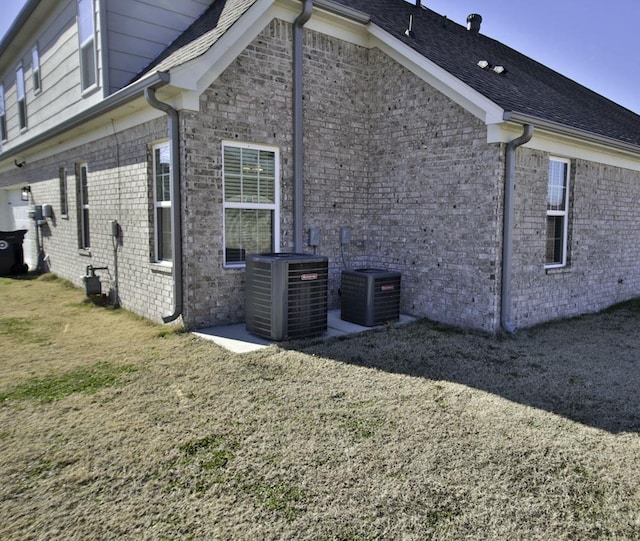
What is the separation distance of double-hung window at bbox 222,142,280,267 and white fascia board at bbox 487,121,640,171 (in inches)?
124

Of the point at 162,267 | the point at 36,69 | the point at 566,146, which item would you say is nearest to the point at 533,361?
the point at 566,146

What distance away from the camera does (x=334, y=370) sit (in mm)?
5027

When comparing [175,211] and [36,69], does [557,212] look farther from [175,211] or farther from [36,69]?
[36,69]

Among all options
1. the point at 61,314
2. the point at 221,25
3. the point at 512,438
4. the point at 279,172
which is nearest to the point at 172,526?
the point at 512,438

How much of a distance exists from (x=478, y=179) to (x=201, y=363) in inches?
177

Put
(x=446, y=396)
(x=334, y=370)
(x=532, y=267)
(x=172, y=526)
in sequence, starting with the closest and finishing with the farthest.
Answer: (x=172, y=526) < (x=446, y=396) < (x=334, y=370) < (x=532, y=267)

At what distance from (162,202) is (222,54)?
7.16 feet

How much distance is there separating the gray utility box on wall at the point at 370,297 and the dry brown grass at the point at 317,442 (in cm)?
100

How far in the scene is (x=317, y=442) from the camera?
343 cm

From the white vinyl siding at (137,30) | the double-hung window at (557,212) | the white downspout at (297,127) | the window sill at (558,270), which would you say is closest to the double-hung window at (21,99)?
the white vinyl siding at (137,30)

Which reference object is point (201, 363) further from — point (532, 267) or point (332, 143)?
point (532, 267)

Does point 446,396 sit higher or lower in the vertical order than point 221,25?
lower

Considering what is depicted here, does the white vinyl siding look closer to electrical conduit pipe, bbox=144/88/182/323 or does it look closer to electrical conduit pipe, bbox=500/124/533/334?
electrical conduit pipe, bbox=144/88/182/323

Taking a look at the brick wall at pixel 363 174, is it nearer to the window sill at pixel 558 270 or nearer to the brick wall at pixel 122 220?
the brick wall at pixel 122 220
